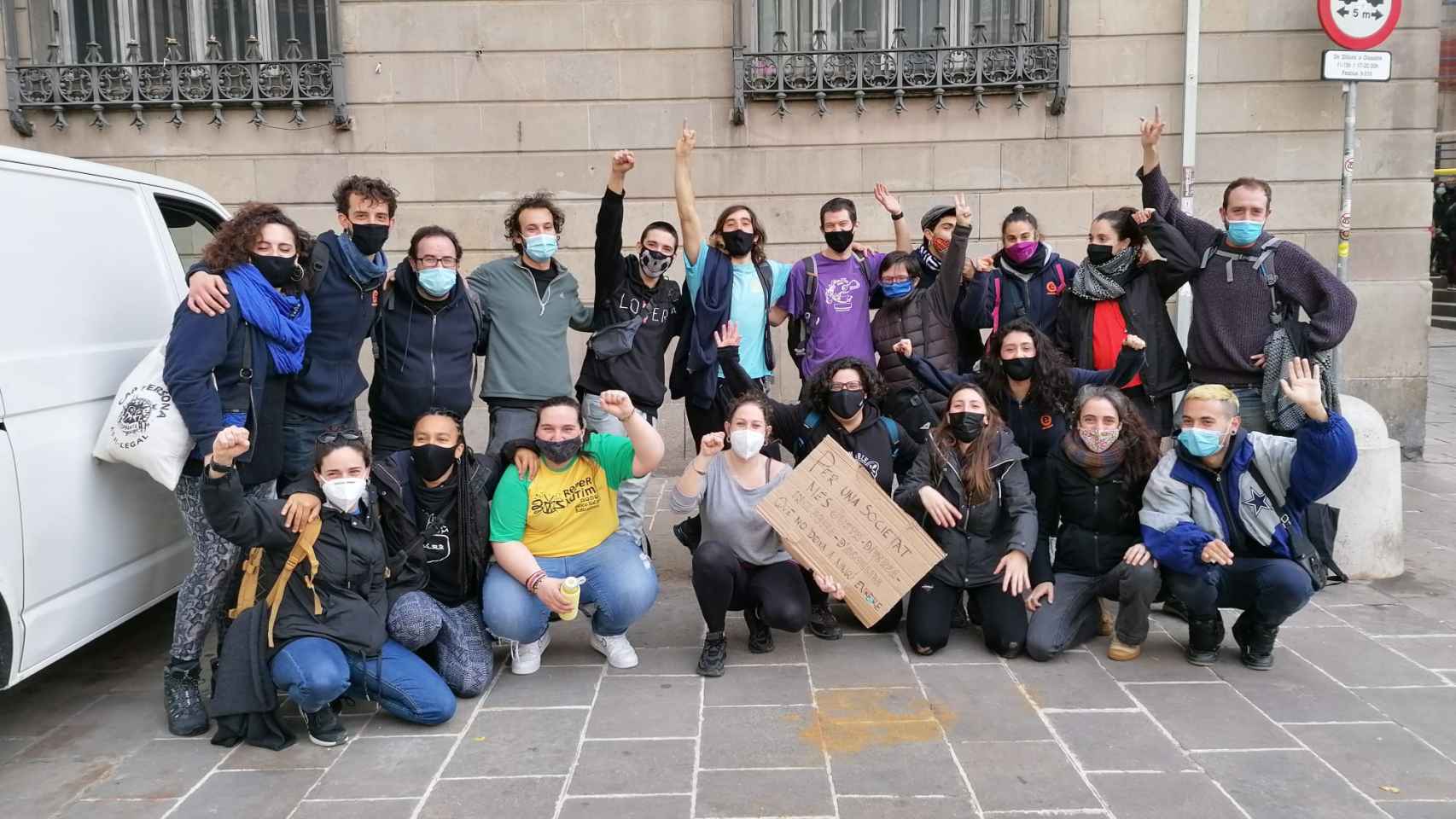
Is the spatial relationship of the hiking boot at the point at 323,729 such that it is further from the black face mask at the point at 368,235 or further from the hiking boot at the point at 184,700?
the black face mask at the point at 368,235

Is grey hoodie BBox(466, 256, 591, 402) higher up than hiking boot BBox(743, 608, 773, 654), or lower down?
higher up

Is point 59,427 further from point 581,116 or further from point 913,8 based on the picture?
point 913,8

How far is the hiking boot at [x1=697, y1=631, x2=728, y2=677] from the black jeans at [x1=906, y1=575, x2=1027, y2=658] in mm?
847

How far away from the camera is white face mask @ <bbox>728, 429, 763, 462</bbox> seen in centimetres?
464

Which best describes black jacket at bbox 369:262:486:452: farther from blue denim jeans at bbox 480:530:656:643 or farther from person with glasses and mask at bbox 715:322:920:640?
person with glasses and mask at bbox 715:322:920:640

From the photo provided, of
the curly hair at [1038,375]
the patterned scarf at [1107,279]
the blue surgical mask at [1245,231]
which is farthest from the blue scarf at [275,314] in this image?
the blue surgical mask at [1245,231]

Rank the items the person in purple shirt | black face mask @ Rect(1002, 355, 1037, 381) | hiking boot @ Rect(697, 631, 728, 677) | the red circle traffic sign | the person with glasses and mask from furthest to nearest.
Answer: the red circle traffic sign, the person in purple shirt, black face mask @ Rect(1002, 355, 1037, 381), the person with glasses and mask, hiking boot @ Rect(697, 631, 728, 677)

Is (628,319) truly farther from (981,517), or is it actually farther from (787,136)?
(787,136)

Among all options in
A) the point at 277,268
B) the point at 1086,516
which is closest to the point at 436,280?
the point at 277,268

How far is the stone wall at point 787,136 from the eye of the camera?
8422 millimetres

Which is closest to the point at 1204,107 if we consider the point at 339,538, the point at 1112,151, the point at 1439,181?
the point at 1112,151

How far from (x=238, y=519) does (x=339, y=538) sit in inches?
15.8

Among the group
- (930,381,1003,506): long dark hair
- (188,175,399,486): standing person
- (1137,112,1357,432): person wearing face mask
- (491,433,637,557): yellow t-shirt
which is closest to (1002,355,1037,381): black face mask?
(930,381,1003,506): long dark hair

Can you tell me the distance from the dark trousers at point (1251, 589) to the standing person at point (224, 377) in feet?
12.3
